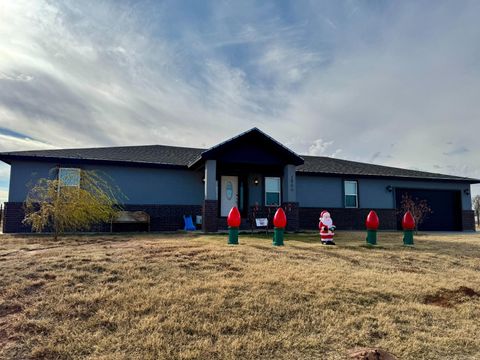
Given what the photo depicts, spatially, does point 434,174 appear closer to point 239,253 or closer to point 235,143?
point 235,143

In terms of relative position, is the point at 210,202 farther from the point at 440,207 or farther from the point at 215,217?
the point at 440,207

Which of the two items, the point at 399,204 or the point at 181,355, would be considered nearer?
the point at 181,355

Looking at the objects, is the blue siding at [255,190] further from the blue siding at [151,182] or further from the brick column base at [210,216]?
the brick column base at [210,216]

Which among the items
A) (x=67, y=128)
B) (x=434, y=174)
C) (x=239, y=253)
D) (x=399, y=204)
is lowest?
(x=239, y=253)

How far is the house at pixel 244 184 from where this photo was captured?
13.5 m

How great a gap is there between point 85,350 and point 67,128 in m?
14.3

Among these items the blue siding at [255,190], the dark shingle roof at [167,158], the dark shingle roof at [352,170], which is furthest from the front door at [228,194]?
the dark shingle roof at [352,170]

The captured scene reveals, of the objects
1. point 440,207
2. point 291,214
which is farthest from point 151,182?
point 440,207

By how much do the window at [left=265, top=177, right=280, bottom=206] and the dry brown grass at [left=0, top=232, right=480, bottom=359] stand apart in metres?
8.51

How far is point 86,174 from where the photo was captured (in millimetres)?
13305

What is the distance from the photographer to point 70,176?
13.1 m

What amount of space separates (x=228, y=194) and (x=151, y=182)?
11.8 ft

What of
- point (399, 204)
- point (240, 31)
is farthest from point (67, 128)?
point (399, 204)

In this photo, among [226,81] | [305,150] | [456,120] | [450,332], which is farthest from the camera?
[305,150]
